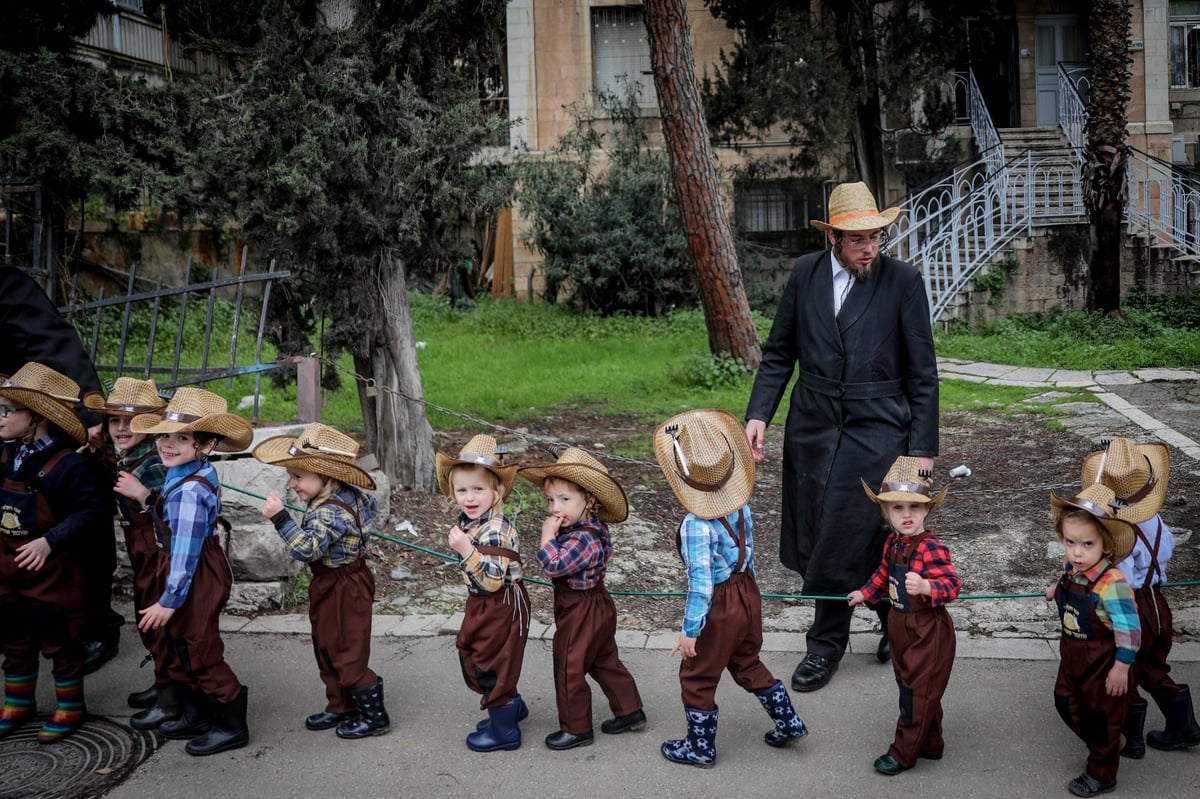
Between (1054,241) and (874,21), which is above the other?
(874,21)

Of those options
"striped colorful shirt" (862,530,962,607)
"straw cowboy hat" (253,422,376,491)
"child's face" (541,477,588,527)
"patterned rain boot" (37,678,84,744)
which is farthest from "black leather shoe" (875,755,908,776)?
"patterned rain boot" (37,678,84,744)

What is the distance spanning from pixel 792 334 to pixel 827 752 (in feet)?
5.92

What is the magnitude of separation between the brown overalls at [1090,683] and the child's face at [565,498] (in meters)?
1.69

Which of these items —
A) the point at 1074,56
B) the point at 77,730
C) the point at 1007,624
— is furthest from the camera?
the point at 1074,56

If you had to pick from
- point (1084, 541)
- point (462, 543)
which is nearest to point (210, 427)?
point (462, 543)

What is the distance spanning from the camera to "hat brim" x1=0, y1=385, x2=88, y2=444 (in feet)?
14.8

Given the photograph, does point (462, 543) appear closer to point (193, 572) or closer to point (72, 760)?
point (193, 572)

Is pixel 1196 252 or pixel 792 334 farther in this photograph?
pixel 1196 252

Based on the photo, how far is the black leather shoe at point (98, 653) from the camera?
5.21 metres

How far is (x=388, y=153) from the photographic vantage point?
23.8ft

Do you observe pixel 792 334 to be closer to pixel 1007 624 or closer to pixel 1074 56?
pixel 1007 624

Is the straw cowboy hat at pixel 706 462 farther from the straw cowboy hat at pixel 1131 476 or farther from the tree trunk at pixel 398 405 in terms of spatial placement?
the tree trunk at pixel 398 405

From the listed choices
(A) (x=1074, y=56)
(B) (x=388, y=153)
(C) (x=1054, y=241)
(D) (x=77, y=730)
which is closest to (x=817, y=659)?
(D) (x=77, y=730)

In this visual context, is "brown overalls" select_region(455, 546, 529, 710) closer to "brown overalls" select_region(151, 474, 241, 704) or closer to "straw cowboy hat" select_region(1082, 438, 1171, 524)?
"brown overalls" select_region(151, 474, 241, 704)
